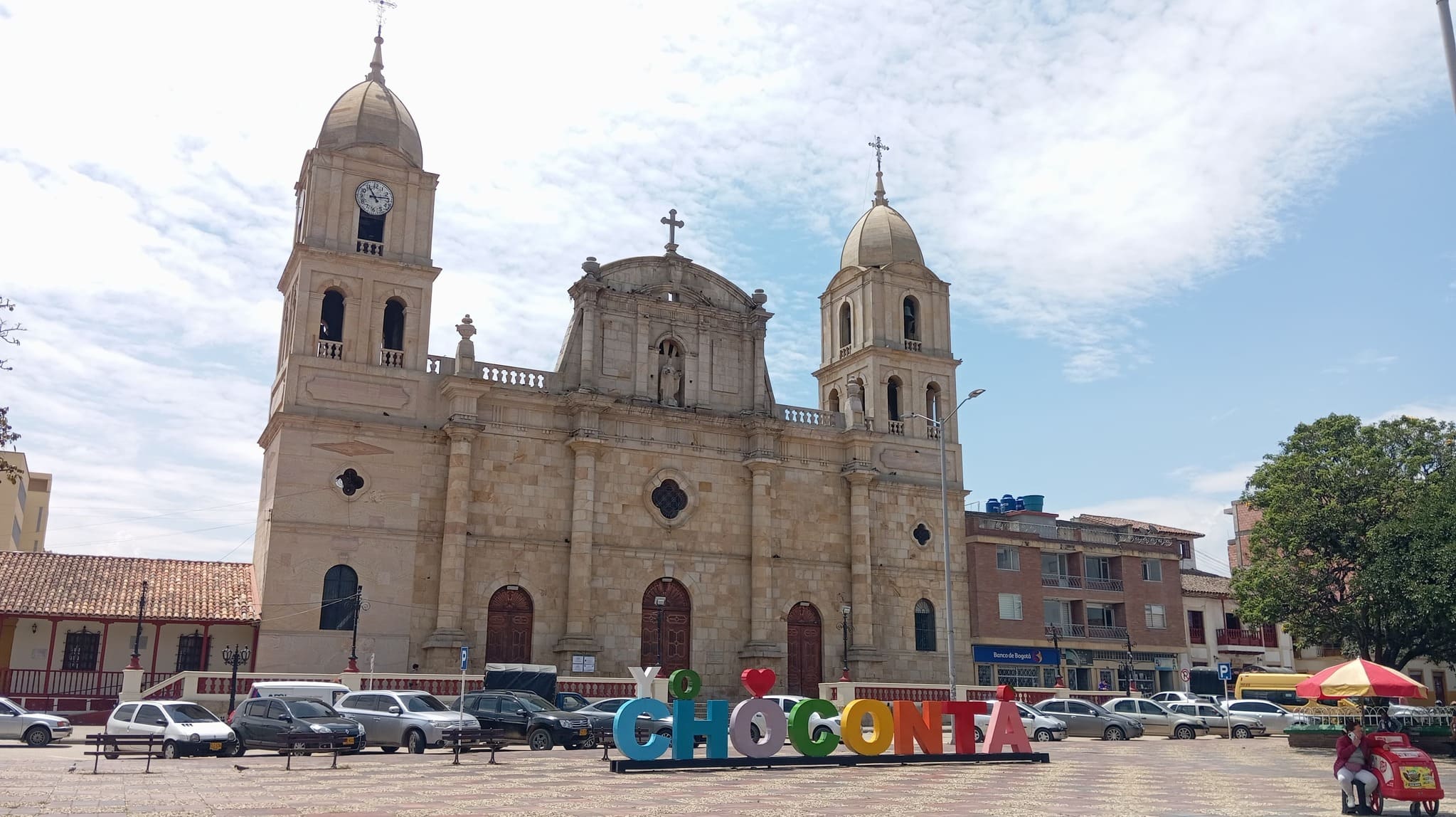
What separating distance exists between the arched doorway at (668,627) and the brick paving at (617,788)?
13897 mm

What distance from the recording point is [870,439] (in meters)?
46.4

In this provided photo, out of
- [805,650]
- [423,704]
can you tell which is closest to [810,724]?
[423,704]

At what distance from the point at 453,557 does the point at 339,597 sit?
12.1 ft

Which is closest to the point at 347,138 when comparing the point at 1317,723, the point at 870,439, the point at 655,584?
the point at 655,584

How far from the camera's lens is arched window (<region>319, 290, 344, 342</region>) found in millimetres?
39562

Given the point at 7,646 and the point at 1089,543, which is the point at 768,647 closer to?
the point at 1089,543

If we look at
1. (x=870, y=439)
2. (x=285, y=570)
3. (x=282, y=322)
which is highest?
(x=282, y=322)

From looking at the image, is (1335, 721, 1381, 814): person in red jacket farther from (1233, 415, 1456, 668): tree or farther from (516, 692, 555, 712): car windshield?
(516, 692, 555, 712): car windshield

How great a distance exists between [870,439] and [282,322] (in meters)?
22.4

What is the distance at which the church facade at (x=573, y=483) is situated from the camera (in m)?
37.6

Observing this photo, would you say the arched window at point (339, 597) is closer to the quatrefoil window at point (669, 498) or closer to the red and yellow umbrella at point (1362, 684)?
the quatrefoil window at point (669, 498)

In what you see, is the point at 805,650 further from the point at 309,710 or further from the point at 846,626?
the point at 309,710

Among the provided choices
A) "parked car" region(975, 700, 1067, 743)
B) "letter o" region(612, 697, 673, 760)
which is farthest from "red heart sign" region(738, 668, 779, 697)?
"parked car" region(975, 700, 1067, 743)

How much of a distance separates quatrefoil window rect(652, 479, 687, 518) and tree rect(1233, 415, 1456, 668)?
18.8 m
